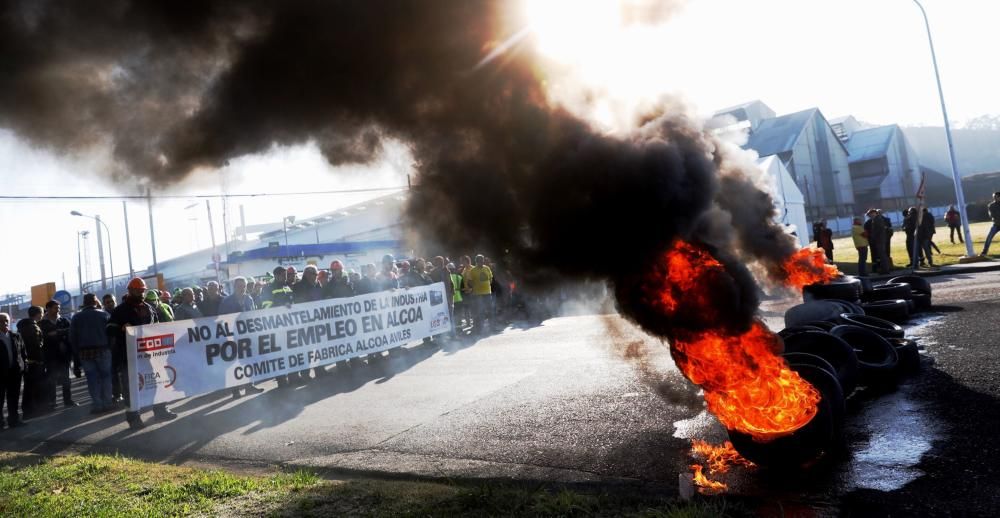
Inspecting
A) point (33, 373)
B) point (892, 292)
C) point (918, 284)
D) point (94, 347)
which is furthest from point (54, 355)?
point (918, 284)

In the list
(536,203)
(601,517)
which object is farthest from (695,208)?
(601,517)

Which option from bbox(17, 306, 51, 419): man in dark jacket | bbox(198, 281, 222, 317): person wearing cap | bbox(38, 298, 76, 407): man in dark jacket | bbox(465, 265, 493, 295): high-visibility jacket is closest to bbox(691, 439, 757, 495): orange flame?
bbox(198, 281, 222, 317): person wearing cap

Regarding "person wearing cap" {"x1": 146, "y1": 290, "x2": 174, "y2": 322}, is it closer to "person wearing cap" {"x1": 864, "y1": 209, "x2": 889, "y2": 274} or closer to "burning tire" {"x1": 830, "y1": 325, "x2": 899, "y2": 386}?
"burning tire" {"x1": 830, "y1": 325, "x2": 899, "y2": 386}

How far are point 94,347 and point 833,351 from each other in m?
9.67

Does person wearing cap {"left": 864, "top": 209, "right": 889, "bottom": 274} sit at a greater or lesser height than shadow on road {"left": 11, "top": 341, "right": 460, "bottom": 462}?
greater

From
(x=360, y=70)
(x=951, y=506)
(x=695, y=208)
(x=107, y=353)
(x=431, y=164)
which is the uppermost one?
(x=360, y=70)

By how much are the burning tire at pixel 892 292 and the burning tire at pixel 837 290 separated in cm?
74

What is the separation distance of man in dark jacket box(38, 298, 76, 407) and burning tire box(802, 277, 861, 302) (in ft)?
39.0

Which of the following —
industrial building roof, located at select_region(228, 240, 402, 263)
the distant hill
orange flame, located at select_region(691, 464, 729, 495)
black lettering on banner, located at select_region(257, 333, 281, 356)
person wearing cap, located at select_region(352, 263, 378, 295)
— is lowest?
orange flame, located at select_region(691, 464, 729, 495)

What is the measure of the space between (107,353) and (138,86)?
4.81 m

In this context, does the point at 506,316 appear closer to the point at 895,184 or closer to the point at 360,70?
the point at 360,70

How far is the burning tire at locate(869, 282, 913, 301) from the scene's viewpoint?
31.9ft

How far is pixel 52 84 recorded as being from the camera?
6.27m

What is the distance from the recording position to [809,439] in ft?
13.6
